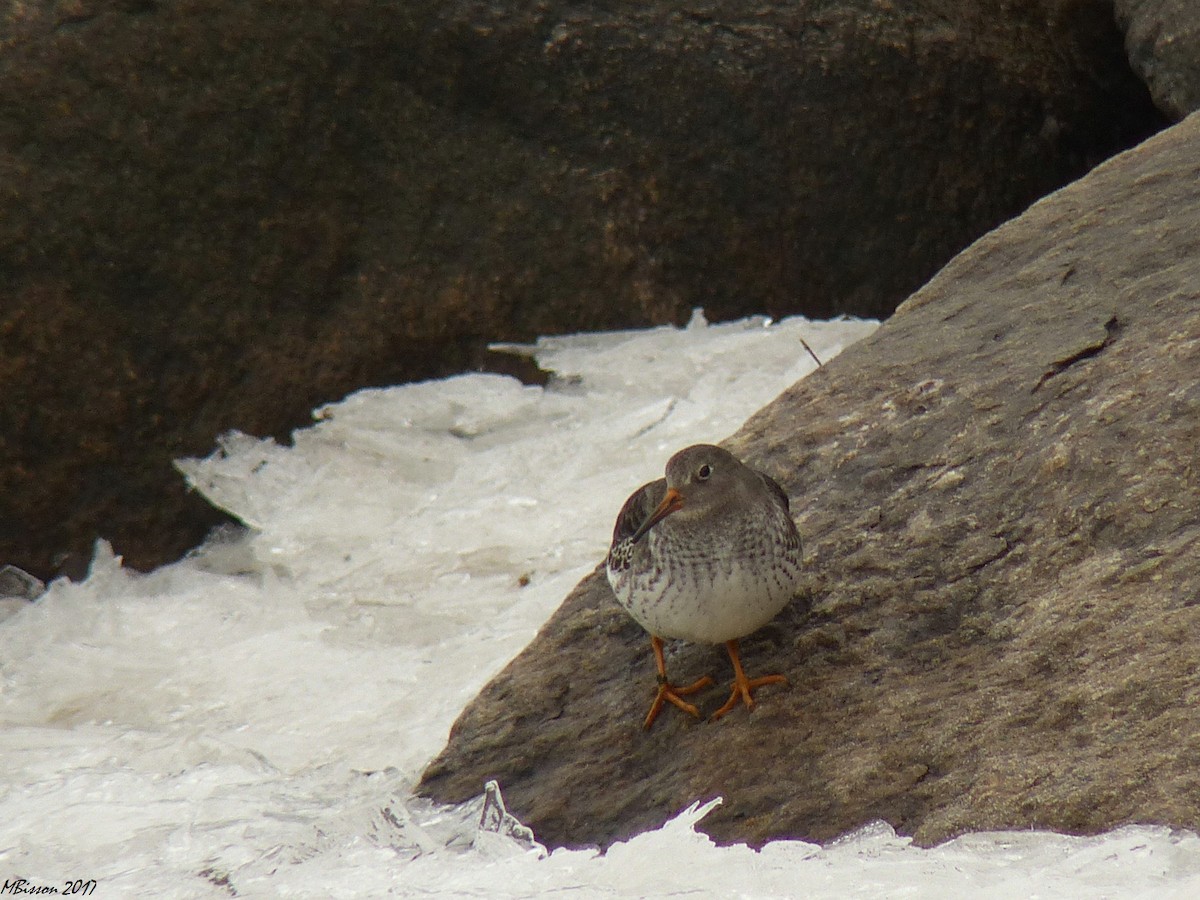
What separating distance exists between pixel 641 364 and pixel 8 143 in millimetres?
3198

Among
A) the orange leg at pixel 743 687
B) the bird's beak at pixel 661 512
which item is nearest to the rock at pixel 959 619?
the orange leg at pixel 743 687

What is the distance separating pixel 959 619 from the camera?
414 cm

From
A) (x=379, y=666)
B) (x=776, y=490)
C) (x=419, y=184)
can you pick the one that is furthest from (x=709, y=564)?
(x=419, y=184)

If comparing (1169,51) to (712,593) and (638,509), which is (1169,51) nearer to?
(638,509)

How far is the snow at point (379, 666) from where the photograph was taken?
3.64m

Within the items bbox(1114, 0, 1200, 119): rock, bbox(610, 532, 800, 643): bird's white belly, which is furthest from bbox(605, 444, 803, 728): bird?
bbox(1114, 0, 1200, 119): rock

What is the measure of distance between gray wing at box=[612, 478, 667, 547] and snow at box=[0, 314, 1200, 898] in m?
0.93

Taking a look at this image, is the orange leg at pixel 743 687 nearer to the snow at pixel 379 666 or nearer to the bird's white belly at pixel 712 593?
the bird's white belly at pixel 712 593

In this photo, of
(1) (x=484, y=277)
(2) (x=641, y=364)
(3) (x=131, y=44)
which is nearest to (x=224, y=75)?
(3) (x=131, y=44)

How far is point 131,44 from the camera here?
6.77 m

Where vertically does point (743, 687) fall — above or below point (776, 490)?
below

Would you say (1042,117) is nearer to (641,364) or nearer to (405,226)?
(641,364)

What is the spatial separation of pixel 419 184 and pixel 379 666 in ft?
8.22

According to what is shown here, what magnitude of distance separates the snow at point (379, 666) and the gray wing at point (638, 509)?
931 mm
